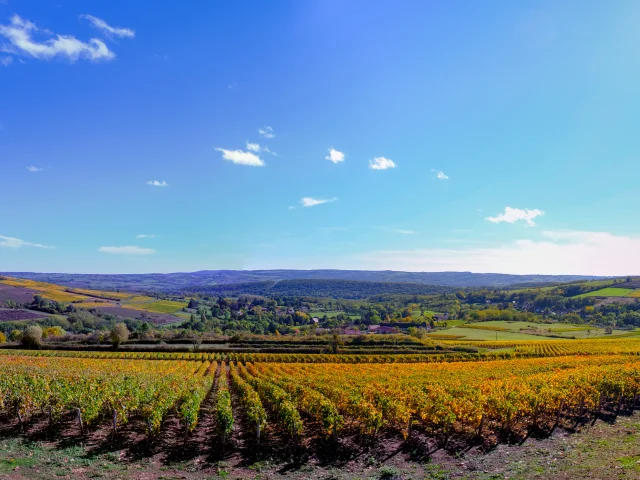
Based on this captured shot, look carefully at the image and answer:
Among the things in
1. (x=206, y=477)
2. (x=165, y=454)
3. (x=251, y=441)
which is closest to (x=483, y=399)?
(x=251, y=441)

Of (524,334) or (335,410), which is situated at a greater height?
(335,410)

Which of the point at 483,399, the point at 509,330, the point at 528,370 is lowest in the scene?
the point at 509,330

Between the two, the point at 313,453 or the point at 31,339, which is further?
the point at 31,339

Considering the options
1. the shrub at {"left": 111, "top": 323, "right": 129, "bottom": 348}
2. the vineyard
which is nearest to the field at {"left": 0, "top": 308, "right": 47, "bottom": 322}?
the shrub at {"left": 111, "top": 323, "right": 129, "bottom": 348}

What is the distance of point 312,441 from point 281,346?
75.0m

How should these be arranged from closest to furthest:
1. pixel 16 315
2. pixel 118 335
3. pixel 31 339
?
pixel 31 339
pixel 118 335
pixel 16 315

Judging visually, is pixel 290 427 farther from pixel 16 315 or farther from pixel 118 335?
pixel 16 315

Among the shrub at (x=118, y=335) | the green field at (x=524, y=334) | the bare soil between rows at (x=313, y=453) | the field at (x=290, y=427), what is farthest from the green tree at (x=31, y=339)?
the green field at (x=524, y=334)

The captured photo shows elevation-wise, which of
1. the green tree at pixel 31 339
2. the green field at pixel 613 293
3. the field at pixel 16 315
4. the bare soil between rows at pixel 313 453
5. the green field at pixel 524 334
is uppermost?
the bare soil between rows at pixel 313 453

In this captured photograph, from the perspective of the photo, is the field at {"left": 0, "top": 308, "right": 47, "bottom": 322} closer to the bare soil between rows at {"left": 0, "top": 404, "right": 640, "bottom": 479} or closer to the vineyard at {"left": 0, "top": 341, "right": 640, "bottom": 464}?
the vineyard at {"left": 0, "top": 341, "right": 640, "bottom": 464}

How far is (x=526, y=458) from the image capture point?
55.1 feet

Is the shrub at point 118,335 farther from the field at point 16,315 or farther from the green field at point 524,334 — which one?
the green field at point 524,334

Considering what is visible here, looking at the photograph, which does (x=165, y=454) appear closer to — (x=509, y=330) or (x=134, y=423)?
(x=134, y=423)

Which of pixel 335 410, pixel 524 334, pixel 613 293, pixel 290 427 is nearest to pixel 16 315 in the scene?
pixel 290 427
